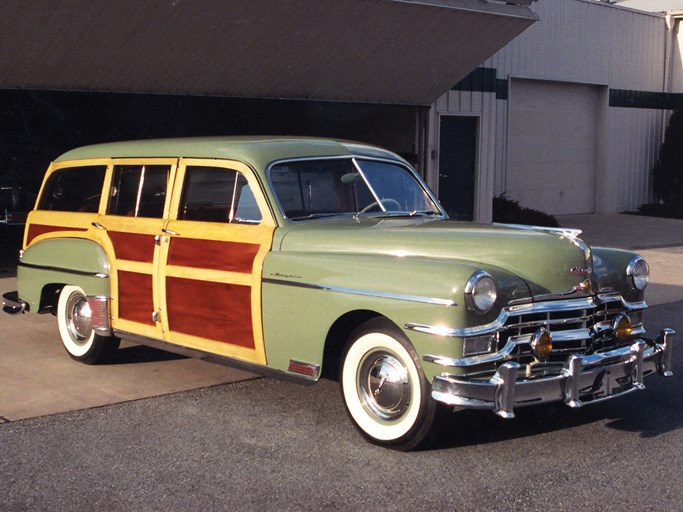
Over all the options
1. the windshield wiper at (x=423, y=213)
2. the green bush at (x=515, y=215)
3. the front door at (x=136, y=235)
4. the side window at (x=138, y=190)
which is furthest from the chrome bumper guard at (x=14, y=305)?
the green bush at (x=515, y=215)

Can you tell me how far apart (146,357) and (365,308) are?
284 centimetres

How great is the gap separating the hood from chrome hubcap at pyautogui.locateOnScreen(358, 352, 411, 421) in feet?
2.04

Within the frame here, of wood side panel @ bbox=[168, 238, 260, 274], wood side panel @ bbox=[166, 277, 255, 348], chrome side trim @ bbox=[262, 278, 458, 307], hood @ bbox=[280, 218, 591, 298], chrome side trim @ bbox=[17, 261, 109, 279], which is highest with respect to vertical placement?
hood @ bbox=[280, 218, 591, 298]

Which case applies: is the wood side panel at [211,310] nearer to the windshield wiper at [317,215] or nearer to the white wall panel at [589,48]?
the windshield wiper at [317,215]

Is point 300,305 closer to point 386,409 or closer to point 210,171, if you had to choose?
point 386,409

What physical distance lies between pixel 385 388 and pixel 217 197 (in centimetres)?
183

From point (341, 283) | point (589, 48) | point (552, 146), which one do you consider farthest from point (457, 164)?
point (341, 283)

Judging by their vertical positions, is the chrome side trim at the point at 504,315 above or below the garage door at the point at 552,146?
below

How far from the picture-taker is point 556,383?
4996 millimetres

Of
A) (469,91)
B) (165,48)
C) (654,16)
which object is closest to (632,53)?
(654,16)

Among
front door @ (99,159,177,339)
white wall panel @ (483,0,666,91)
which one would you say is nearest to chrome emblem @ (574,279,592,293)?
front door @ (99,159,177,339)

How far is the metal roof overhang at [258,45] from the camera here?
10.9 metres

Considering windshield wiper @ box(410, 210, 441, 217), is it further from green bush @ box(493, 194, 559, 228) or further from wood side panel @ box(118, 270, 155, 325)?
green bush @ box(493, 194, 559, 228)

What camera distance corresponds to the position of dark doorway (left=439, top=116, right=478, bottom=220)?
16906 millimetres
